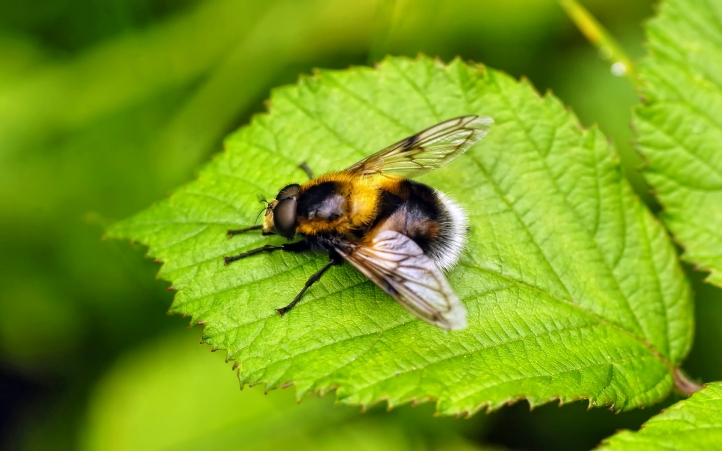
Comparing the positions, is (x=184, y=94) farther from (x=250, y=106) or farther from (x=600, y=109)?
(x=600, y=109)

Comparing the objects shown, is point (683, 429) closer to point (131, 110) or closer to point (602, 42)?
point (602, 42)

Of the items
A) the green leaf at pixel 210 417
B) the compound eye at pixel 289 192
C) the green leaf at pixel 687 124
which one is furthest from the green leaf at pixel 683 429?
the green leaf at pixel 210 417

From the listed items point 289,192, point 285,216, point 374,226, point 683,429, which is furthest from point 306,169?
point 683,429

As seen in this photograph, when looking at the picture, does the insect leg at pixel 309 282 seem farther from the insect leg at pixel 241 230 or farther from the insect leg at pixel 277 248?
the insect leg at pixel 241 230

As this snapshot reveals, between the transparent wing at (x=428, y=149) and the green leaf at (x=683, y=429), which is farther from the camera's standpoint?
the transparent wing at (x=428, y=149)

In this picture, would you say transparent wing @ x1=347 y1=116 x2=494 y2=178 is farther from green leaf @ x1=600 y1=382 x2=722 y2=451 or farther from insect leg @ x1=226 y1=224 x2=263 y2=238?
green leaf @ x1=600 y1=382 x2=722 y2=451
